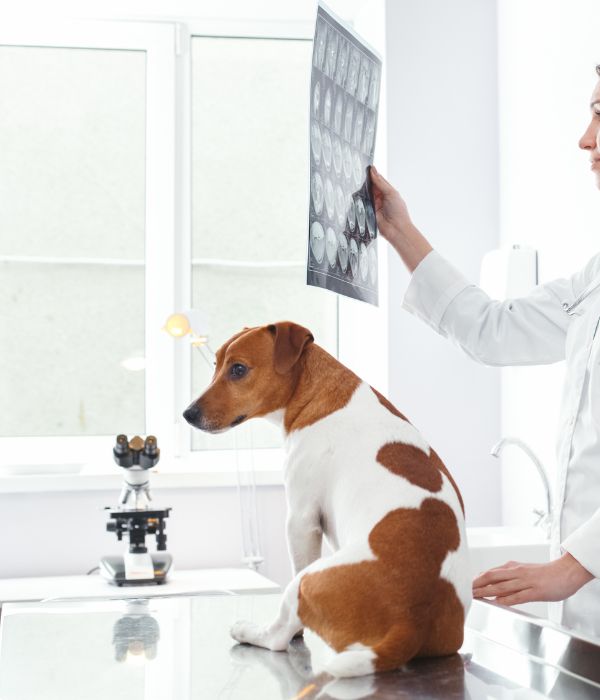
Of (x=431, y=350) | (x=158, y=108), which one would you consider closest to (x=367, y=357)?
(x=431, y=350)

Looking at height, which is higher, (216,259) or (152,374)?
(216,259)

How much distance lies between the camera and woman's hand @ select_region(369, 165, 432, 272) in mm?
1435

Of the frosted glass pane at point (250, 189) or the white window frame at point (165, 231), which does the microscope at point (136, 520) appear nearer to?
the white window frame at point (165, 231)

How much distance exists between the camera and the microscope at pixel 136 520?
2420 mm

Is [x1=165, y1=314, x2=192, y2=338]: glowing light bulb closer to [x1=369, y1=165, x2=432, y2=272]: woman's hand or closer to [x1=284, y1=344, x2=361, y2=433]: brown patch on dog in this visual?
[x1=369, y1=165, x2=432, y2=272]: woman's hand

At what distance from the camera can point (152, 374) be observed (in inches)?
126

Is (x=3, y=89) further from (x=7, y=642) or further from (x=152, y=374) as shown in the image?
(x=7, y=642)

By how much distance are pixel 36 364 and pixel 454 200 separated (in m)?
1.53

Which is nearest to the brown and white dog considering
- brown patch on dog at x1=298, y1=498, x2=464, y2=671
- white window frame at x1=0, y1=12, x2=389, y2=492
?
brown patch on dog at x1=298, y1=498, x2=464, y2=671

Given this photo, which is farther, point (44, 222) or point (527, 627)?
point (44, 222)

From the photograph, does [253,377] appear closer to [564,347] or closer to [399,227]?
[399,227]

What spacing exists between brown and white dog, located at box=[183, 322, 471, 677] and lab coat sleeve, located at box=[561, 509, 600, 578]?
215mm

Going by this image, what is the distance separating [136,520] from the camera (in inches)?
96.2

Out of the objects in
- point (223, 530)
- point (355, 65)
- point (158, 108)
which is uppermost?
point (158, 108)
